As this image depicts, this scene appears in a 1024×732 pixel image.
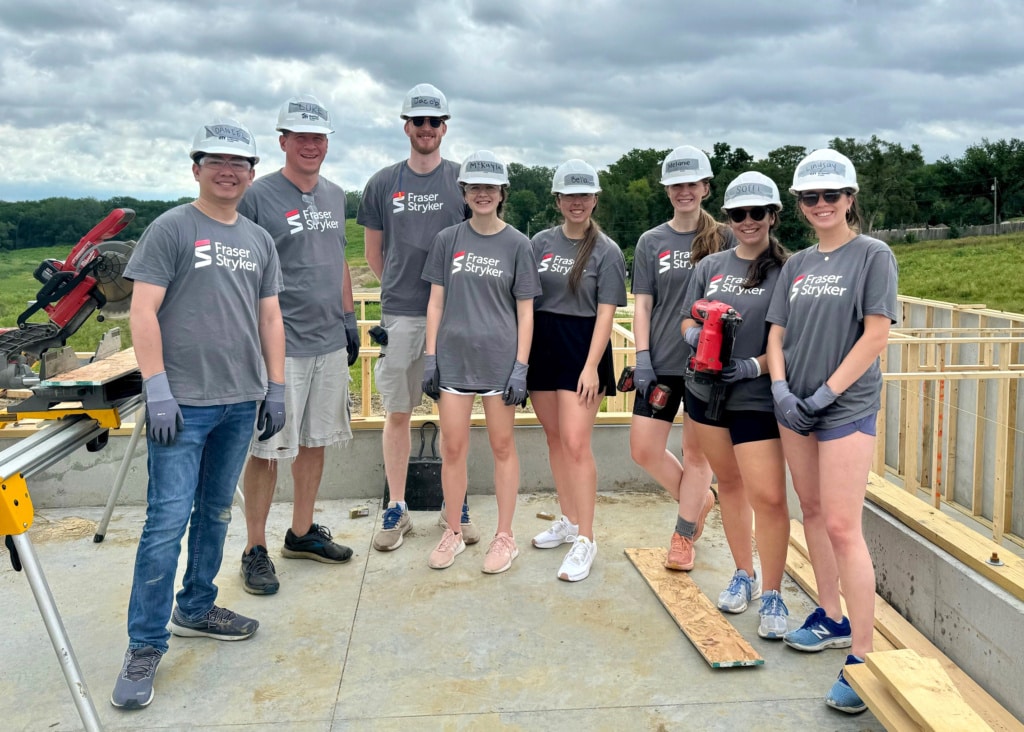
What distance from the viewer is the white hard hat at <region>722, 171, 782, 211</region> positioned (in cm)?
334

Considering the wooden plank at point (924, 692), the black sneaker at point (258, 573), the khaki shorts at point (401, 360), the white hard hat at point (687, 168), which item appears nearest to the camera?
the wooden plank at point (924, 692)

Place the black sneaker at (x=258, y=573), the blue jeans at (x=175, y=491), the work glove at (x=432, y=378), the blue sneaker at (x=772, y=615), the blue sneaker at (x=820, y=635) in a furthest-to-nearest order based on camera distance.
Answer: the work glove at (x=432, y=378)
the black sneaker at (x=258, y=573)
the blue sneaker at (x=772, y=615)
the blue sneaker at (x=820, y=635)
the blue jeans at (x=175, y=491)

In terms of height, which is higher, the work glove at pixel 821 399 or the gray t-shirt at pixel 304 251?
the gray t-shirt at pixel 304 251

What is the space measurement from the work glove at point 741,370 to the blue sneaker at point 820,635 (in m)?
1.04

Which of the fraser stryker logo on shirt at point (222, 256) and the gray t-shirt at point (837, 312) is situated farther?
the fraser stryker logo on shirt at point (222, 256)

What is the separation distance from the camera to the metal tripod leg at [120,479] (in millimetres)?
4324

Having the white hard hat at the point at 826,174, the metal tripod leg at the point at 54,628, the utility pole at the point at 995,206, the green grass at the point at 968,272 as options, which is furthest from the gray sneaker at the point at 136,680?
the utility pole at the point at 995,206

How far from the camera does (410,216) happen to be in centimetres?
449

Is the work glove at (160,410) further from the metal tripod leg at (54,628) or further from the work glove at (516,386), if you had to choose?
the work glove at (516,386)

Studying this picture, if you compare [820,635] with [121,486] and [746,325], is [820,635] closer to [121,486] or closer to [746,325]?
[746,325]

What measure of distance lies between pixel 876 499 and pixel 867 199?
177 ft

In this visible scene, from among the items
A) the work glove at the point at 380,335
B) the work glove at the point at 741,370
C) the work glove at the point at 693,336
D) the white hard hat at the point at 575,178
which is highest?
the white hard hat at the point at 575,178

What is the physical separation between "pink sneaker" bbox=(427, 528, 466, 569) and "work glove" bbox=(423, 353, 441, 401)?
79 cm

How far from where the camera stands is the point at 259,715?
3045mm
